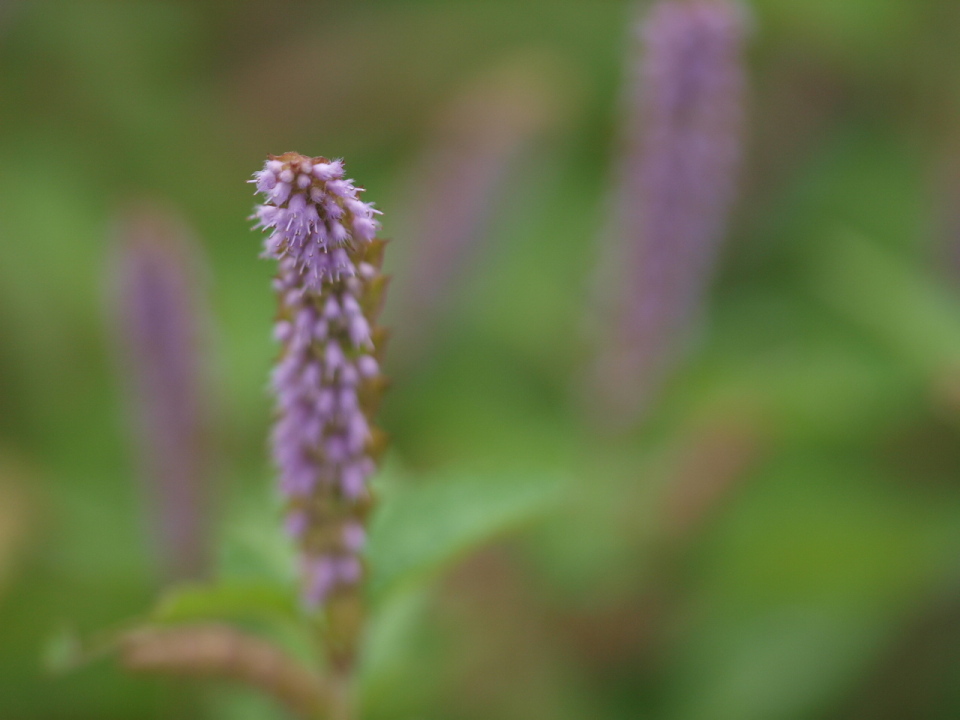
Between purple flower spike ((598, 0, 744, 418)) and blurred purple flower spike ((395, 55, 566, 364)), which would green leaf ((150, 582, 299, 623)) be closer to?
purple flower spike ((598, 0, 744, 418))

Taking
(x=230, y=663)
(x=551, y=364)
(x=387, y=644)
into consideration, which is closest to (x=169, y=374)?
(x=387, y=644)

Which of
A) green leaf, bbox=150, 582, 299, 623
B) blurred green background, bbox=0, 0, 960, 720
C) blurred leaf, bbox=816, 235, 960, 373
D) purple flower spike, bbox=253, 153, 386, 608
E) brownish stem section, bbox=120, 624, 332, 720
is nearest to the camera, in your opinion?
purple flower spike, bbox=253, 153, 386, 608

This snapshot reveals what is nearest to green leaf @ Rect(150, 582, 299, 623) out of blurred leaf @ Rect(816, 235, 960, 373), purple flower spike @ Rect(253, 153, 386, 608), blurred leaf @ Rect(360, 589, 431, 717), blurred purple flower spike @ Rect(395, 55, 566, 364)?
purple flower spike @ Rect(253, 153, 386, 608)

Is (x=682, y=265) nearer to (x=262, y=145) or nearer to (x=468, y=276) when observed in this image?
(x=468, y=276)

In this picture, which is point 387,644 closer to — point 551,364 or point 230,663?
point 230,663

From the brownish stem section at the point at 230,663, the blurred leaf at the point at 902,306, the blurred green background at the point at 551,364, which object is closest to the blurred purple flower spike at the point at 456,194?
the blurred green background at the point at 551,364

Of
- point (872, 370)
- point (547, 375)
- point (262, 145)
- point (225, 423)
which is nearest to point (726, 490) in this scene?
point (872, 370)
